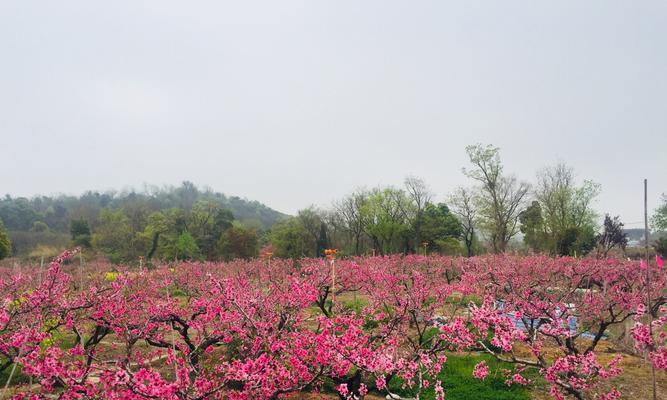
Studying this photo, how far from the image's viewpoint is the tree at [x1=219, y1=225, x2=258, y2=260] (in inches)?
1460

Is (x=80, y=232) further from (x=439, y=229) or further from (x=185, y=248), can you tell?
(x=439, y=229)

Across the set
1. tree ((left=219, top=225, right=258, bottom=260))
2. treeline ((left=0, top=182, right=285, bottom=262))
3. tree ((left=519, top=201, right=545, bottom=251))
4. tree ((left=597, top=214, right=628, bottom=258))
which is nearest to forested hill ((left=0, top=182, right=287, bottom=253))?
treeline ((left=0, top=182, right=285, bottom=262))

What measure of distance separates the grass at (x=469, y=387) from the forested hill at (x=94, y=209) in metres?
42.1

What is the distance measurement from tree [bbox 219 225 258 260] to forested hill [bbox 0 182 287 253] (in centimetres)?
1018

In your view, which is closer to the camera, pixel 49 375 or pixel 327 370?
pixel 49 375

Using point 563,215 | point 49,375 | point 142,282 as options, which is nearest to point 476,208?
point 563,215

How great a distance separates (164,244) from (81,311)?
3407 cm

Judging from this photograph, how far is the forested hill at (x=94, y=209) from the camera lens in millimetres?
46969

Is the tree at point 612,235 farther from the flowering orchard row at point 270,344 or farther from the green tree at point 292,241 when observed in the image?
the green tree at point 292,241

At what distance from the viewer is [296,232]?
3994cm

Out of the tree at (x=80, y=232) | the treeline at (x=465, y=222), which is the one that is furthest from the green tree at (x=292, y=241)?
the tree at (x=80, y=232)

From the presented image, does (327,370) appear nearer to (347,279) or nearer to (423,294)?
(423,294)

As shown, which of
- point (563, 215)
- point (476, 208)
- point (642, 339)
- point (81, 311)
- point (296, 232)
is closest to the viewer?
point (642, 339)

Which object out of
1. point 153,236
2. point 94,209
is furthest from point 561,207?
point 94,209
